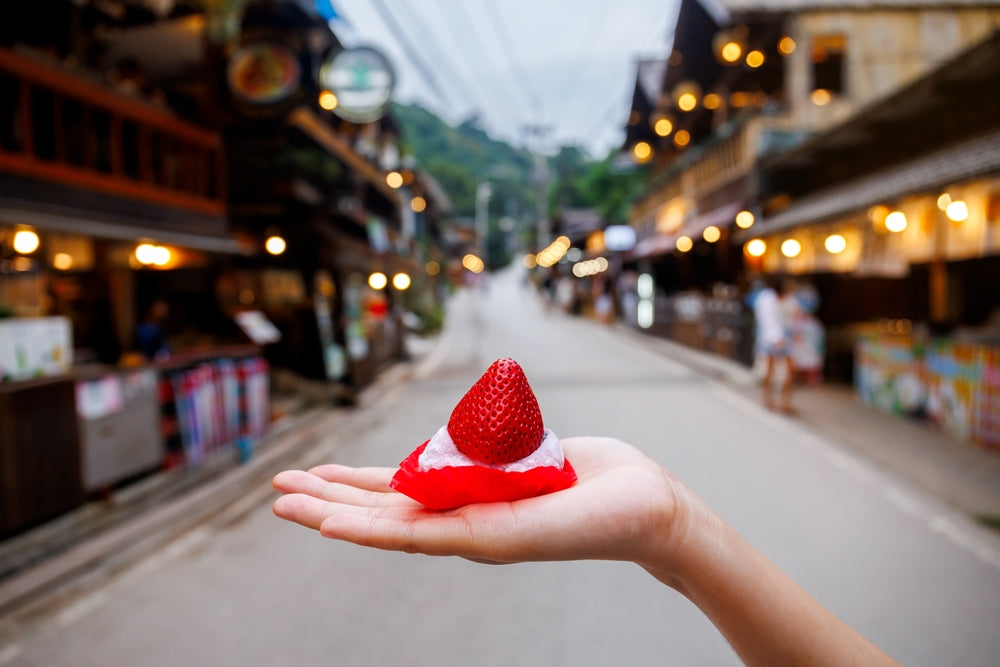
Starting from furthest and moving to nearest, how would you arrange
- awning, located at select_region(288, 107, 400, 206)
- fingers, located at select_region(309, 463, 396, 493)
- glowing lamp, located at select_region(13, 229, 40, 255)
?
awning, located at select_region(288, 107, 400, 206) < glowing lamp, located at select_region(13, 229, 40, 255) < fingers, located at select_region(309, 463, 396, 493)

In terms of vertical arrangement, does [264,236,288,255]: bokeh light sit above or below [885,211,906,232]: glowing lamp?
above

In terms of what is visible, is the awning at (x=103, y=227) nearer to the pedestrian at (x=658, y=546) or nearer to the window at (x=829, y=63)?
the pedestrian at (x=658, y=546)

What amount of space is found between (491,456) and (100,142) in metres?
8.31

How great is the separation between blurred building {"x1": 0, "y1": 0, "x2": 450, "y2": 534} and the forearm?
5024mm

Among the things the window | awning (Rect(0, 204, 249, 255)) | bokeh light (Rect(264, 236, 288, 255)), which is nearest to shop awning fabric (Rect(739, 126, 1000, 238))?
the window

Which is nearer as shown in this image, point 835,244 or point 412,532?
point 412,532

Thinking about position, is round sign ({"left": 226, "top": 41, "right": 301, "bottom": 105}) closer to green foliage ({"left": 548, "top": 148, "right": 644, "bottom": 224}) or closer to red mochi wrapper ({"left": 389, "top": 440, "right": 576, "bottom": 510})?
red mochi wrapper ({"left": 389, "top": 440, "right": 576, "bottom": 510})

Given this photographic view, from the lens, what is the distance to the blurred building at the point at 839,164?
8.35 metres

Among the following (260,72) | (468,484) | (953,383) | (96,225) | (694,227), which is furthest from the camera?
(694,227)

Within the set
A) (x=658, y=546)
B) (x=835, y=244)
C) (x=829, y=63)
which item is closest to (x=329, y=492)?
(x=658, y=546)

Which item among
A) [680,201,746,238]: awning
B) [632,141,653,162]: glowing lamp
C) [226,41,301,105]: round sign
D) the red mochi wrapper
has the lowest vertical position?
the red mochi wrapper

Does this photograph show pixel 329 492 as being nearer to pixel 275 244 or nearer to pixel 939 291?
pixel 275 244

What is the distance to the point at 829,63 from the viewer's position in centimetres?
1592

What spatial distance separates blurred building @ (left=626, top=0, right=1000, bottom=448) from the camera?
8352 mm
